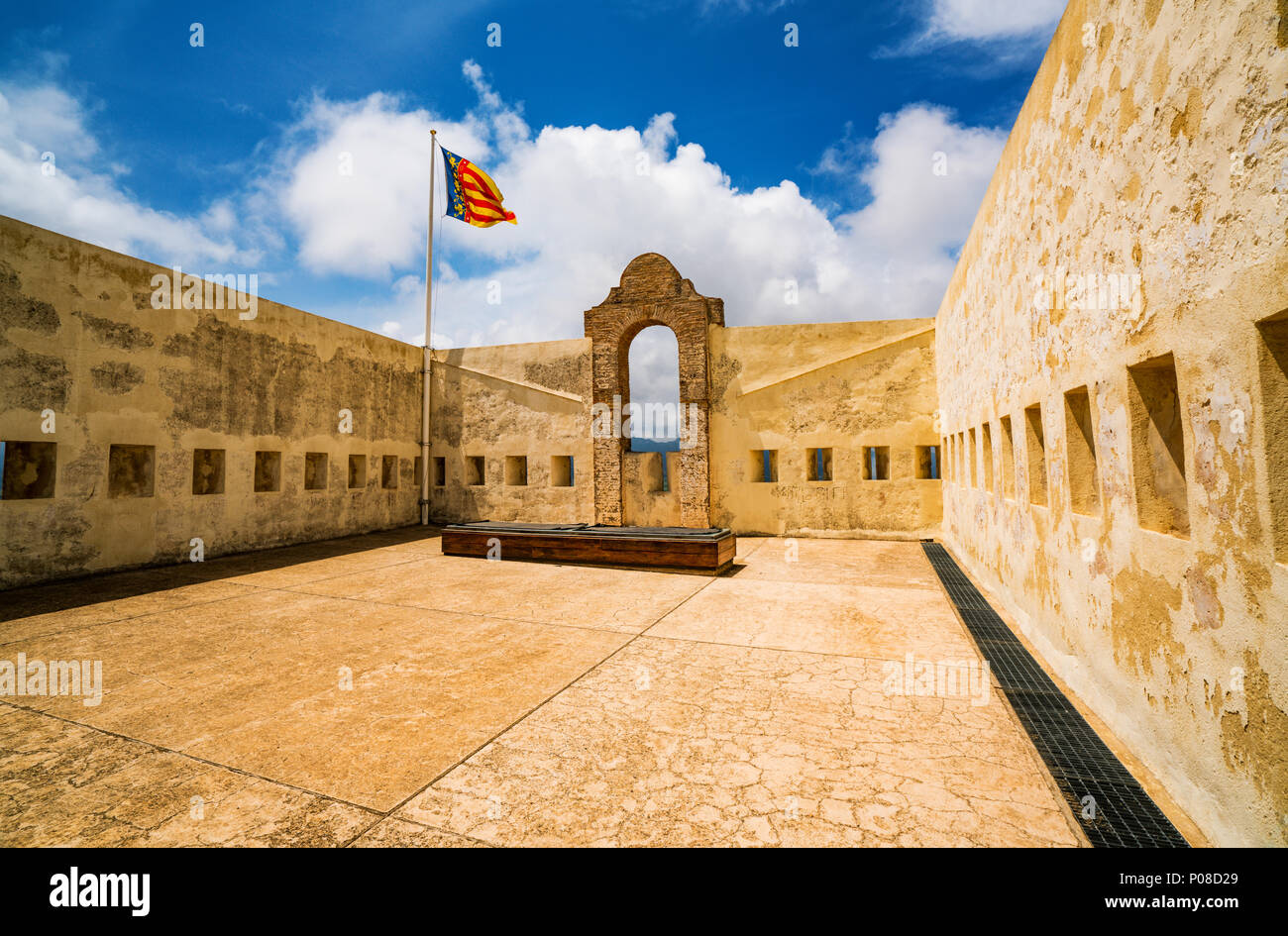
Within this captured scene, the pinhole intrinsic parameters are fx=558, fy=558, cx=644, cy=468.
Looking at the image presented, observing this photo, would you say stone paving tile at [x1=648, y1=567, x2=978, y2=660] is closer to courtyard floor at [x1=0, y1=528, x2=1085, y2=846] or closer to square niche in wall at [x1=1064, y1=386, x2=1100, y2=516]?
courtyard floor at [x1=0, y1=528, x2=1085, y2=846]

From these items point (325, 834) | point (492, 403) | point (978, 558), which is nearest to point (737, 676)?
point (325, 834)

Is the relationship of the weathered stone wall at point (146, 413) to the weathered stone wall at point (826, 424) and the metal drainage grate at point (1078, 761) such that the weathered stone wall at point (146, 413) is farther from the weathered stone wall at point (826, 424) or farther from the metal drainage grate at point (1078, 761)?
the metal drainage grate at point (1078, 761)

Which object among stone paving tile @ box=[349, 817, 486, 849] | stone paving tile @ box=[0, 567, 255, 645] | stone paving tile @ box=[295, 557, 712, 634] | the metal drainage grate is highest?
stone paving tile @ box=[0, 567, 255, 645]

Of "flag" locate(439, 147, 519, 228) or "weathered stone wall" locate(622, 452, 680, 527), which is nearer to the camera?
"weathered stone wall" locate(622, 452, 680, 527)

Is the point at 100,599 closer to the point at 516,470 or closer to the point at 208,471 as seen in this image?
the point at 208,471

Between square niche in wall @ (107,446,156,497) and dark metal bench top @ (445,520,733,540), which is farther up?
square niche in wall @ (107,446,156,497)

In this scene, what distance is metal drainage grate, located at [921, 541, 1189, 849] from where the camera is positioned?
2.35 meters

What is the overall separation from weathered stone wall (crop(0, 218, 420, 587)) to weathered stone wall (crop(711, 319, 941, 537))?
8607 millimetres

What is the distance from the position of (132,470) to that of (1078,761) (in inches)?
474

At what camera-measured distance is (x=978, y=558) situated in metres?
7.35

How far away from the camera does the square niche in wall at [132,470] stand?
340 inches

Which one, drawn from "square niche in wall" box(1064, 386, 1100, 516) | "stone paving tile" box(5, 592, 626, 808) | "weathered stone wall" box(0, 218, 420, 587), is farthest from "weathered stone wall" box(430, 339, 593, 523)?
"square niche in wall" box(1064, 386, 1100, 516)
